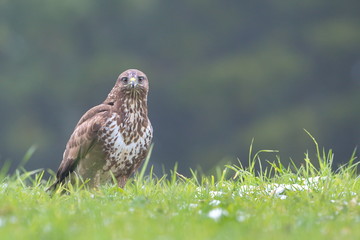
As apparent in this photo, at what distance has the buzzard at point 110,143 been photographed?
8.14m

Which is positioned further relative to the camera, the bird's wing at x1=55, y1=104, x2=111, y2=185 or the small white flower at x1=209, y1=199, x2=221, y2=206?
the bird's wing at x1=55, y1=104, x2=111, y2=185

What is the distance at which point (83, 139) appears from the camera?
824cm

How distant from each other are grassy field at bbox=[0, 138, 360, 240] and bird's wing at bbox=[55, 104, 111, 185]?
386 millimetres

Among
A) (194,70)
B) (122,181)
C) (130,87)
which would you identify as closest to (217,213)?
(122,181)

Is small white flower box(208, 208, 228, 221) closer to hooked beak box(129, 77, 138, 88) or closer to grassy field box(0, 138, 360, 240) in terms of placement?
grassy field box(0, 138, 360, 240)

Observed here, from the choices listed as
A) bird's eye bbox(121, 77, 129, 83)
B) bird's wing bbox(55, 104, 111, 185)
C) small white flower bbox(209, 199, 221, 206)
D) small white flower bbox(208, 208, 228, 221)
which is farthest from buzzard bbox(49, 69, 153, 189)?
small white flower bbox(208, 208, 228, 221)

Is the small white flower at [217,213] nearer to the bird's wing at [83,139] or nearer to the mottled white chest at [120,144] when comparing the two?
the mottled white chest at [120,144]

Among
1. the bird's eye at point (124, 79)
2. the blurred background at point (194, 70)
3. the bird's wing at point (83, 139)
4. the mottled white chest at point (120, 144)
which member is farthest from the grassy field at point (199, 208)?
the blurred background at point (194, 70)

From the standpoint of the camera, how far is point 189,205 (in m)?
6.22

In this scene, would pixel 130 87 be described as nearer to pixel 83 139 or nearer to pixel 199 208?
pixel 83 139

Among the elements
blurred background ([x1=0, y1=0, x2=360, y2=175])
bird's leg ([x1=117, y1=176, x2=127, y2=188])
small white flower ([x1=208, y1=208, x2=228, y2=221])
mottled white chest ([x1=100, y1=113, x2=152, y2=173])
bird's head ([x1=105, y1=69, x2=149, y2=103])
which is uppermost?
bird's head ([x1=105, y1=69, x2=149, y2=103])

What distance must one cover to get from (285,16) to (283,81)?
2.97m

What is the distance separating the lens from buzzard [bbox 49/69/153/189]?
814 centimetres

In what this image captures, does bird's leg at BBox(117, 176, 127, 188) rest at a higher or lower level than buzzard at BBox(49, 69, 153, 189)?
lower
